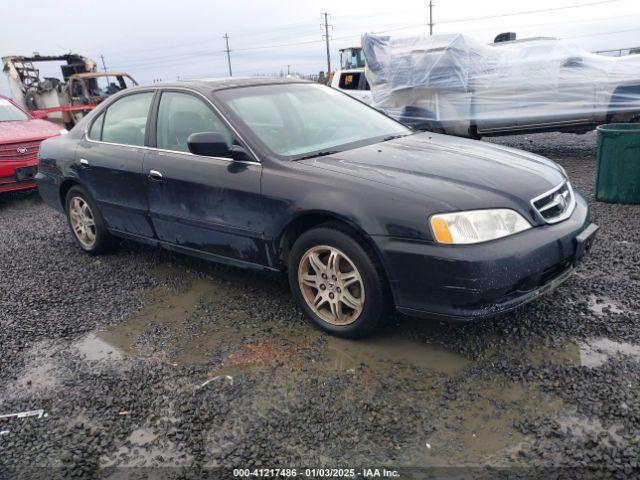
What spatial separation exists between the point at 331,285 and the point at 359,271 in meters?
0.28

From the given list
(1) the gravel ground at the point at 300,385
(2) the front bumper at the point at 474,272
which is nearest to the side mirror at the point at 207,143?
(1) the gravel ground at the point at 300,385

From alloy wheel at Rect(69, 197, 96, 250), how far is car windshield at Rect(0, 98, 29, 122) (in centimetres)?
466

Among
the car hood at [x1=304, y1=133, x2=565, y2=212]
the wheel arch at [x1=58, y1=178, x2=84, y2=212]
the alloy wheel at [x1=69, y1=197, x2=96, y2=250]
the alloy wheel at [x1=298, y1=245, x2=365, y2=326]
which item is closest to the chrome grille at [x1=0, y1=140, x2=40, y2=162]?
the wheel arch at [x1=58, y1=178, x2=84, y2=212]

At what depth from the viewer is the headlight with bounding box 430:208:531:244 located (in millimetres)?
2764

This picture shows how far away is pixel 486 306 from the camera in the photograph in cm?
280

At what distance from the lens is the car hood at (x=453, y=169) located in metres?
2.94

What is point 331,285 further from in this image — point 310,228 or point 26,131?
point 26,131

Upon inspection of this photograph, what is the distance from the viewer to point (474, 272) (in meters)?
2.71

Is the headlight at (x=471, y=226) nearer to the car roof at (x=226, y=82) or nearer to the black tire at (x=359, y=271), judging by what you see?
the black tire at (x=359, y=271)

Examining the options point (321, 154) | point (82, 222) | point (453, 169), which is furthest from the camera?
point (82, 222)

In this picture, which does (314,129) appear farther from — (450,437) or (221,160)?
(450,437)

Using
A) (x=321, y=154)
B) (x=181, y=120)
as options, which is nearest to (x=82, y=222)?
(x=181, y=120)

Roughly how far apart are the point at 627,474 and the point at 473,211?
137 centimetres

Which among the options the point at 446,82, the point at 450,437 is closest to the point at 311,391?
the point at 450,437
